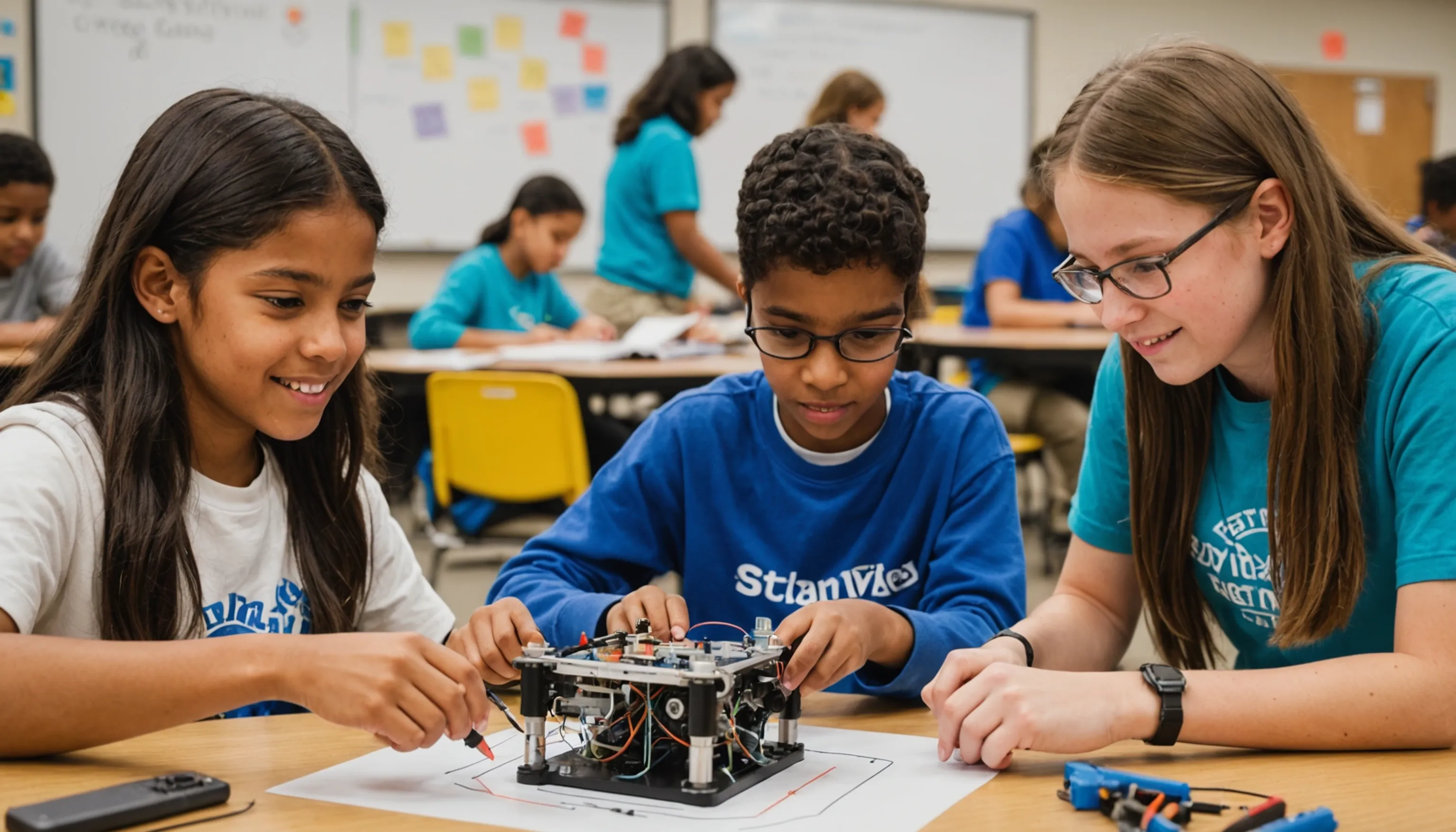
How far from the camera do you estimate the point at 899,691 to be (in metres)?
1.28

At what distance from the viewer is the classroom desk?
4.00 metres

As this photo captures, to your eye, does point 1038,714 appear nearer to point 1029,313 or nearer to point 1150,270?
point 1150,270

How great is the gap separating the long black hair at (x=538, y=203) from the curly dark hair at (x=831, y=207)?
120 inches

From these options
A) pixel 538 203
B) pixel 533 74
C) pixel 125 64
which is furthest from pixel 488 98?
pixel 538 203

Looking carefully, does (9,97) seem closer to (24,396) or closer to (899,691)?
(24,396)

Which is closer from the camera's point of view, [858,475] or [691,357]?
[858,475]

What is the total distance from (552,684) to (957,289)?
260 inches

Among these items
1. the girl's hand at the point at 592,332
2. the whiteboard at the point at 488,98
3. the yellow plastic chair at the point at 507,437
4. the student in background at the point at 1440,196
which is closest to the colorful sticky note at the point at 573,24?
the whiteboard at the point at 488,98


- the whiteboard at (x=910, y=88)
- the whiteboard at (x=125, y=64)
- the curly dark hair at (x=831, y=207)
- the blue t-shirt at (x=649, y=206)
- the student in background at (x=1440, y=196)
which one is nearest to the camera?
the curly dark hair at (x=831, y=207)

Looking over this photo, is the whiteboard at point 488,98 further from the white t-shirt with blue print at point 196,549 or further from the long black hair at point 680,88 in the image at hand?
the white t-shirt with blue print at point 196,549

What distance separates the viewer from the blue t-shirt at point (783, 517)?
1489 millimetres

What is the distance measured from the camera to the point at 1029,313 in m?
4.48

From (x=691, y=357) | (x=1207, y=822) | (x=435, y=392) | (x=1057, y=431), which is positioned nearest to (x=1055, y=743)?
(x=1207, y=822)

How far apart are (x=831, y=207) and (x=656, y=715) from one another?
Result: 674 millimetres
